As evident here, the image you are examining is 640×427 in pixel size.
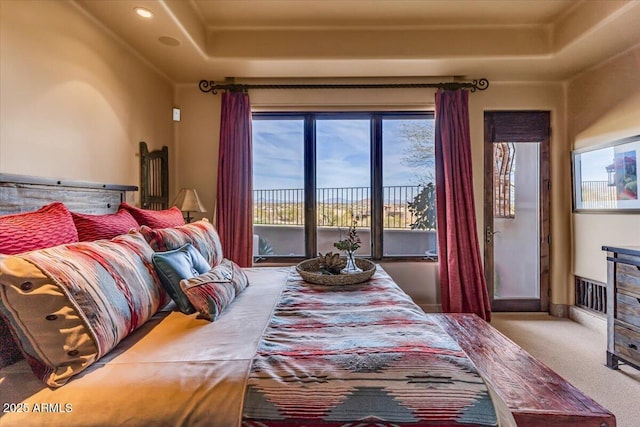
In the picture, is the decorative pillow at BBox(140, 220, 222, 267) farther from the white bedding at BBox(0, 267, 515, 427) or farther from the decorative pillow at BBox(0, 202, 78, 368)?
the white bedding at BBox(0, 267, 515, 427)

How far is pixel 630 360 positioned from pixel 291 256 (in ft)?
9.52

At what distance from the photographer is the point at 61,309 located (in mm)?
994

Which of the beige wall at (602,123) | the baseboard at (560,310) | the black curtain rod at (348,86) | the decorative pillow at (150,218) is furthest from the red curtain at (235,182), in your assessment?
the beige wall at (602,123)

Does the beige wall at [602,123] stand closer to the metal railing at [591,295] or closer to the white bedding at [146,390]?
the metal railing at [591,295]

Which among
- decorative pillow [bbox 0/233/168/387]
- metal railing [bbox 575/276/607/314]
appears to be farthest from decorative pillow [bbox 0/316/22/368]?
metal railing [bbox 575/276/607/314]

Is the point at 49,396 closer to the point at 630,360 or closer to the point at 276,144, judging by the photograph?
the point at 276,144

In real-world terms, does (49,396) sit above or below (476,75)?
below

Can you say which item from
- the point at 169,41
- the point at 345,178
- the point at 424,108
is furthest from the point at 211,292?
the point at 424,108

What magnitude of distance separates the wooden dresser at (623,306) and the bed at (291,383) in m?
1.37

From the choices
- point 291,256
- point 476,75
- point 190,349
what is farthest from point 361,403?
point 476,75

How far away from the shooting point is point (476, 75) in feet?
11.0

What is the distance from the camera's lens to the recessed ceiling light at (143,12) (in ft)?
7.18

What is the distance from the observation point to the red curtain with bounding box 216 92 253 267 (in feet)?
11.0

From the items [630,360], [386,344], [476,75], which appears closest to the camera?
[386,344]
